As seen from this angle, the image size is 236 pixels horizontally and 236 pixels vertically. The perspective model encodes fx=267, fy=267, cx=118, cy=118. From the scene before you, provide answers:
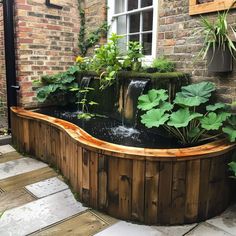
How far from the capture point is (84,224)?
1856mm

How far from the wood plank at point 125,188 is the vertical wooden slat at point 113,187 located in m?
0.03

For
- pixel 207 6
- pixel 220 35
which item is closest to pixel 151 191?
pixel 220 35

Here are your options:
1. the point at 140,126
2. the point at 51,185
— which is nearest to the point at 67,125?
the point at 51,185

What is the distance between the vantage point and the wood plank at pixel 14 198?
2.11 m

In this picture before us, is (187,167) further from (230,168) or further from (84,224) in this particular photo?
(84,224)

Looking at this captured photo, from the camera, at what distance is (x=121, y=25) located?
398 cm

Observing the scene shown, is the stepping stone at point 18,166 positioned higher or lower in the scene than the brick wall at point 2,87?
lower

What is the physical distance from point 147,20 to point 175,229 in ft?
8.66

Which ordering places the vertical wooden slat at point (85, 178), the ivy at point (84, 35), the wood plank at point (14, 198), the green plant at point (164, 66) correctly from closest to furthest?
the vertical wooden slat at point (85, 178), the wood plank at point (14, 198), the green plant at point (164, 66), the ivy at point (84, 35)

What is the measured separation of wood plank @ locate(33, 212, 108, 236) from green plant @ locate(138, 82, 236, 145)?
0.81 metres

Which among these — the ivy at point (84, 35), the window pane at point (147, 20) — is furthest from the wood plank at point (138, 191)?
the ivy at point (84, 35)

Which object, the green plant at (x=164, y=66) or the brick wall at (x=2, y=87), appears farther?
the brick wall at (x=2, y=87)

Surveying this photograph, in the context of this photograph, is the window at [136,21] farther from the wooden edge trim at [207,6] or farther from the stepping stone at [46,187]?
the stepping stone at [46,187]

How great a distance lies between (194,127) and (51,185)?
139 centimetres
